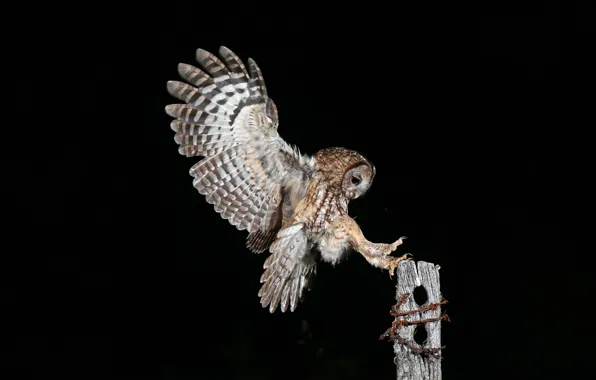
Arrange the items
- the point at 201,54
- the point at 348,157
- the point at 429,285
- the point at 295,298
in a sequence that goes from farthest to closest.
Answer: the point at 295,298 → the point at 348,157 → the point at 201,54 → the point at 429,285

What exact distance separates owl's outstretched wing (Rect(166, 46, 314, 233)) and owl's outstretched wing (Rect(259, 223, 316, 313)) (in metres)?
0.15

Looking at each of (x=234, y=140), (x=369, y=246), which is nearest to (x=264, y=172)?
(x=234, y=140)

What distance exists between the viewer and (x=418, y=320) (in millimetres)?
1885

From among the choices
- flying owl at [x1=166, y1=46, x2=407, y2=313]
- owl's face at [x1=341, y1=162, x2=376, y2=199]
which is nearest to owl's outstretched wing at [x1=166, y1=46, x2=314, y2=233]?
flying owl at [x1=166, y1=46, x2=407, y2=313]

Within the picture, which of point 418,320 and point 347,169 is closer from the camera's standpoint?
point 418,320

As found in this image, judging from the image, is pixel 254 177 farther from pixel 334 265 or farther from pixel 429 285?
pixel 429 285

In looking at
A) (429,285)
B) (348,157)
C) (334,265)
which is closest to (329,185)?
(348,157)

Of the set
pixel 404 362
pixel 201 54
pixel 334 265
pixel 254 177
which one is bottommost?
pixel 404 362

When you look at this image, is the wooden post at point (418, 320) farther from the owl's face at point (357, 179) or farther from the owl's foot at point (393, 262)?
the owl's face at point (357, 179)

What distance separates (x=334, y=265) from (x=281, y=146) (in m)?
0.43

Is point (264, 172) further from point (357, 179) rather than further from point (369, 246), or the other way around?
point (369, 246)

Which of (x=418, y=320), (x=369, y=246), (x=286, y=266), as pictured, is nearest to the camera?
(x=418, y=320)

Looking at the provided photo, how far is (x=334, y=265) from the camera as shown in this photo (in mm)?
2309

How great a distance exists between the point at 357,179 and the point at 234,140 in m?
0.38
